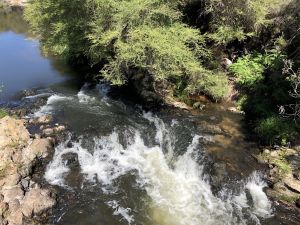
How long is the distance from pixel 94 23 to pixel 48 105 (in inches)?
210

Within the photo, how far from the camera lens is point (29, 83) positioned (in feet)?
82.6

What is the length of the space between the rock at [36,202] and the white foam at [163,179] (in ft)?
3.57

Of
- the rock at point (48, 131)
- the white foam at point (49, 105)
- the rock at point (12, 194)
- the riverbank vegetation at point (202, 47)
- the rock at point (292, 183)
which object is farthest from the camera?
the white foam at point (49, 105)

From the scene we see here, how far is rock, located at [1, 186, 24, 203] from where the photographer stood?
14.1 m

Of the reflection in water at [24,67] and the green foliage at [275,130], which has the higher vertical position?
the green foliage at [275,130]

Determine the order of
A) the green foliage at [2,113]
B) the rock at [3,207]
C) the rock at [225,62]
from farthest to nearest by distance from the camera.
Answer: the rock at [225,62], the green foliage at [2,113], the rock at [3,207]

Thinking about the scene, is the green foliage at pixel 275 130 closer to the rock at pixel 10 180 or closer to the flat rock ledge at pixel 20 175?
the flat rock ledge at pixel 20 175

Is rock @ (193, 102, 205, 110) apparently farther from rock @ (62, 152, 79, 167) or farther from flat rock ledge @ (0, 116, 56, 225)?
flat rock ledge @ (0, 116, 56, 225)

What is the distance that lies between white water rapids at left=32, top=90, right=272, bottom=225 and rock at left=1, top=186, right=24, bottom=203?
1.42 meters

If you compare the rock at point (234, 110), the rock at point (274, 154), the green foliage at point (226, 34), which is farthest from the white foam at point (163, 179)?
the green foliage at point (226, 34)

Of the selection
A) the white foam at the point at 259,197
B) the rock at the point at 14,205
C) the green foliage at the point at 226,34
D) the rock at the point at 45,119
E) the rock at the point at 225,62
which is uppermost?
the green foliage at the point at 226,34

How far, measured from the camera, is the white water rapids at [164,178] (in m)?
14.0

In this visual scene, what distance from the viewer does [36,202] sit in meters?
14.0

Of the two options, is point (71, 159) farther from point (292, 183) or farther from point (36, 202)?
point (292, 183)
